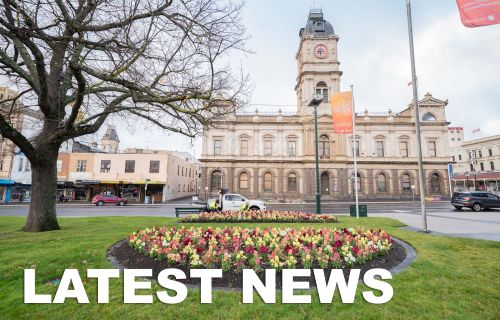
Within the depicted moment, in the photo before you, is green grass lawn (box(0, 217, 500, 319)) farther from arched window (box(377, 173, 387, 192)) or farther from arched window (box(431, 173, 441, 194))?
arched window (box(431, 173, 441, 194))

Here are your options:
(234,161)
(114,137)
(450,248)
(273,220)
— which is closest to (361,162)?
(234,161)

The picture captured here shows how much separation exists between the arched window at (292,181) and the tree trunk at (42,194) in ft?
114

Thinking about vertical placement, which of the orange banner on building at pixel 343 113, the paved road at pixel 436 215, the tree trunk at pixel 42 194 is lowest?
the paved road at pixel 436 215

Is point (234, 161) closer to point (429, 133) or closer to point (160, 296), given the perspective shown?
point (429, 133)

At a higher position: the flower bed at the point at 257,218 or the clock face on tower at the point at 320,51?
the clock face on tower at the point at 320,51

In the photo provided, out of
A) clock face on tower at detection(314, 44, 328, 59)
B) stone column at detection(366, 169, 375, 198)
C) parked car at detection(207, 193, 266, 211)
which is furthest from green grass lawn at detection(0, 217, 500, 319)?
clock face on tower at detection(314, 44, 328, 59)

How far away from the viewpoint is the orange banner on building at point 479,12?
24.2 ft

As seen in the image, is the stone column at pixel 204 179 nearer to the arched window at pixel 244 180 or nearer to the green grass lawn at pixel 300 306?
the arched window at pixel 244 180

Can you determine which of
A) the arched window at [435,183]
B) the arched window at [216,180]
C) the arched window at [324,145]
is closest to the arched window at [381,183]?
the arched window at [435,183]

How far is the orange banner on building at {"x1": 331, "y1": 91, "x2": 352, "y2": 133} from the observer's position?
16.8 metres

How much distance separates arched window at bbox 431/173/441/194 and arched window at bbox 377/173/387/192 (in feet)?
26.4

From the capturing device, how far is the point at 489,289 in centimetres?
448

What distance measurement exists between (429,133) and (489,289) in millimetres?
47268

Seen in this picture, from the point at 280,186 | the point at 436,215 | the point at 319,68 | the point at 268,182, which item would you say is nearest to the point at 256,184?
the point at 268,182
